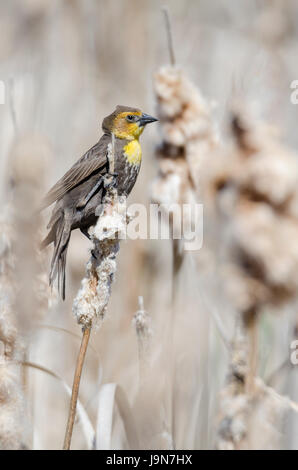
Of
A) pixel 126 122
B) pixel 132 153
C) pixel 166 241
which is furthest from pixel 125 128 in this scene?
pixel 166 241

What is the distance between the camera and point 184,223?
1.64 m

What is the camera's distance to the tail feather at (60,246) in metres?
1.70

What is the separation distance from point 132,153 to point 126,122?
0.19m

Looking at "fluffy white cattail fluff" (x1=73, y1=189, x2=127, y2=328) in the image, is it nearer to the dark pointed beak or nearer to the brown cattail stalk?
the brown cattail stalk

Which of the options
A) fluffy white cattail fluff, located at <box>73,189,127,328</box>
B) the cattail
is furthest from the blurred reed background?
fluffy white cattail fluff, located at <box>73,189,127,328</box>

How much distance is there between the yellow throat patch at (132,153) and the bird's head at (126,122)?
55 mm

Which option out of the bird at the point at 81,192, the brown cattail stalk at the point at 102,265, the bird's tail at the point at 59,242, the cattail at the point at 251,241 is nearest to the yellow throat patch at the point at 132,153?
the bird at the point at 81,192

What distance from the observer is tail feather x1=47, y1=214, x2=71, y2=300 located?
5.58 feet

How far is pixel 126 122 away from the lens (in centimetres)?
216

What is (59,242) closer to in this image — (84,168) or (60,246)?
(60,246)

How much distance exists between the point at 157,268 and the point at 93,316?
1.45 metres

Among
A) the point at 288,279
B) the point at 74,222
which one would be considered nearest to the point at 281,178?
the point at 288,279

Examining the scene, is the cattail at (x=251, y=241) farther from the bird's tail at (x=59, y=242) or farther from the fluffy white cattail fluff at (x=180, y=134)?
the bird's tail at (x=59, y=242)
